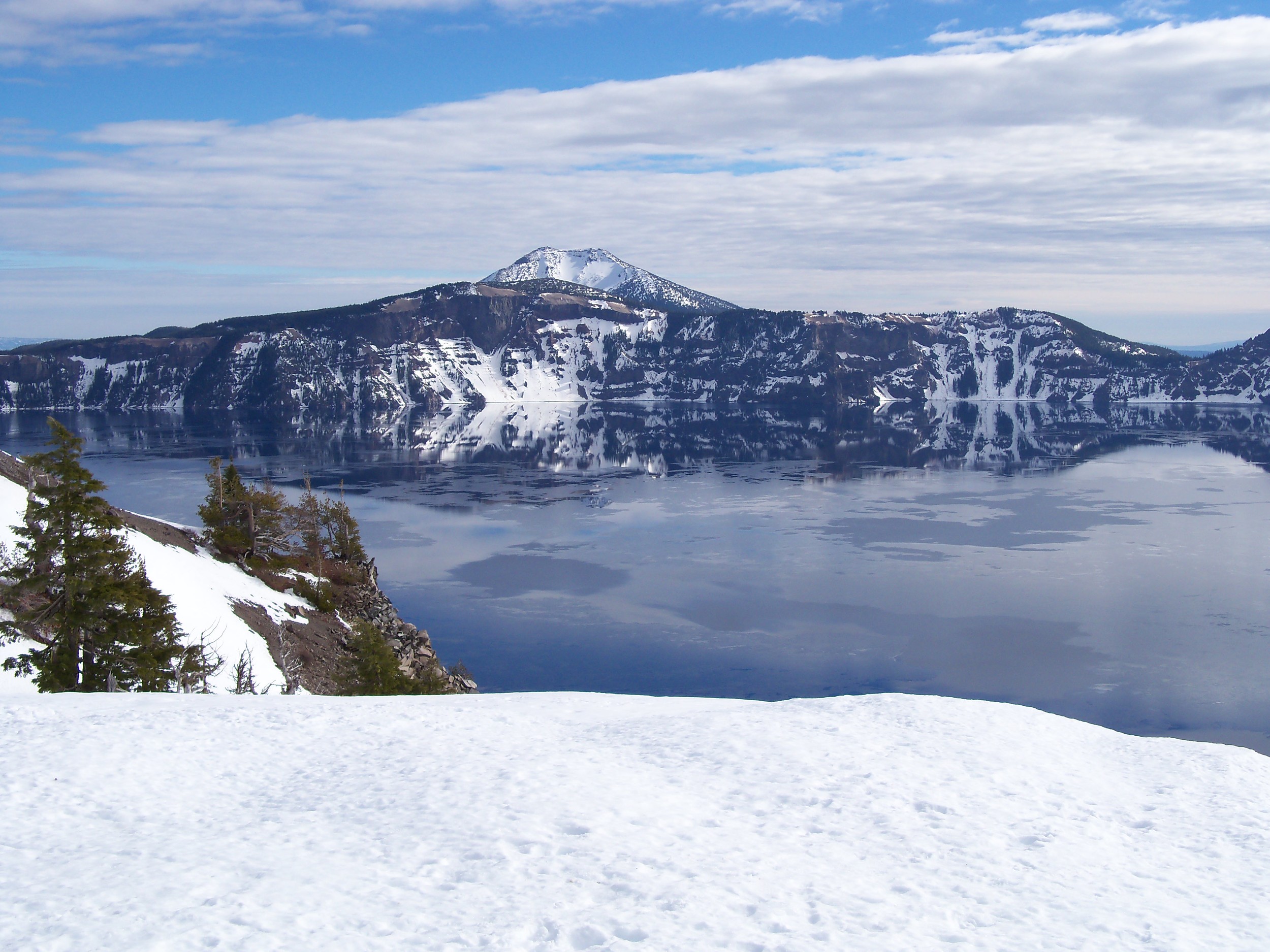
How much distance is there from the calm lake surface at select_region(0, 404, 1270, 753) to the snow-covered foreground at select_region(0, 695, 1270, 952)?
76.9 feet

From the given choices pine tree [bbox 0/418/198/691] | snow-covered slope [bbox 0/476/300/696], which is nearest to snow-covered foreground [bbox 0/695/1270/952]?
pine tree [bbox 0/418/198/691]

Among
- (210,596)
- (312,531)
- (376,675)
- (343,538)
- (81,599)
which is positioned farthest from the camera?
(312,531)

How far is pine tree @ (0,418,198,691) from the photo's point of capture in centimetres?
2280

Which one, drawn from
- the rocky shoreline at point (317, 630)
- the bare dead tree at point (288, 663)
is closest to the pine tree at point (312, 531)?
the rocky shoreline at point (317, 630)

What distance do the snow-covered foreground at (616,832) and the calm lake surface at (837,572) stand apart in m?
23.4

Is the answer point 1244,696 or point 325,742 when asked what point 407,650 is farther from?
point 1244,696

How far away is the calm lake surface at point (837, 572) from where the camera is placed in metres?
42.1

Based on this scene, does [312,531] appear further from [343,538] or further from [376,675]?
[376,675]

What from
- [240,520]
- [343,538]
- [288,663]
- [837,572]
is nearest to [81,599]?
[288,663]

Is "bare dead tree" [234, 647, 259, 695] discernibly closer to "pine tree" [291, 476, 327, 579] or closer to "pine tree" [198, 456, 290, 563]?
"pine tree" [198, 456, 290, 563]

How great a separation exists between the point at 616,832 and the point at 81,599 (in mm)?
18204

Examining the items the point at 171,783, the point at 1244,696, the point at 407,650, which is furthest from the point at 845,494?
the point at 171,783

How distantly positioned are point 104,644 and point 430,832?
16506 mm

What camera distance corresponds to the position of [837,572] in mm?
62812
